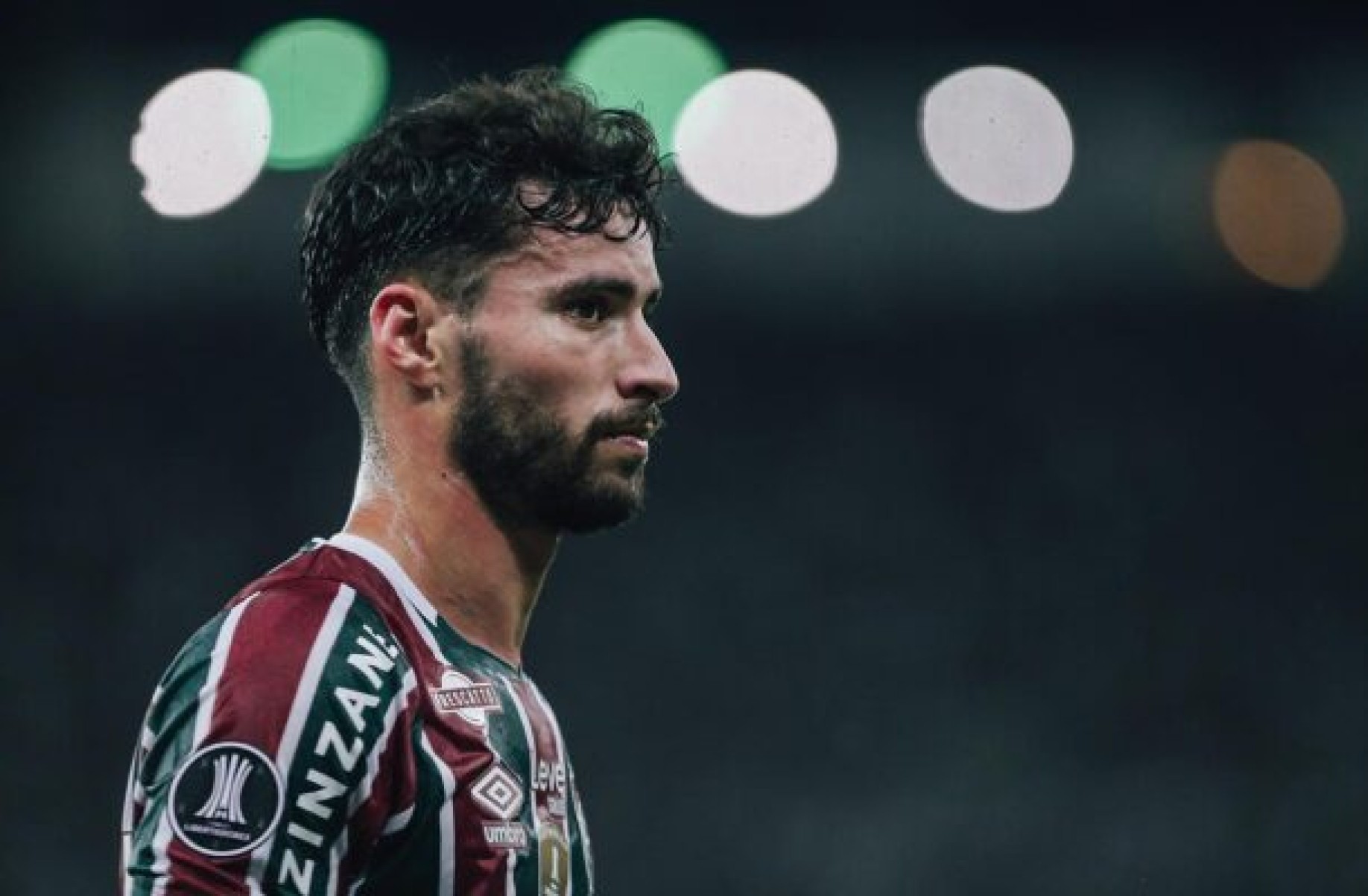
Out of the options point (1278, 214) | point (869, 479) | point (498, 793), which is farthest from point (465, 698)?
point (1278, 214)

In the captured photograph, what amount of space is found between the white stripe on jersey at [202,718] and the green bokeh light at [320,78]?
4.36 meters

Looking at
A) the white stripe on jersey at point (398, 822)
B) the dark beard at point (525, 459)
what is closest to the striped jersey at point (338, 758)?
the white stripe on jersey at point (398, 822)

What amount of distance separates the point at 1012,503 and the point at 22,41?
348cm

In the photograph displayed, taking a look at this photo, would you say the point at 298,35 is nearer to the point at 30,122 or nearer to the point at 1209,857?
the point at 30,122

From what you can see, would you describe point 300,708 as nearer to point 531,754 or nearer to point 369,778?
point 369,778

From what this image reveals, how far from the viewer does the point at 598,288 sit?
1.70 meters

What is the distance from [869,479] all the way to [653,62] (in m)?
1.49

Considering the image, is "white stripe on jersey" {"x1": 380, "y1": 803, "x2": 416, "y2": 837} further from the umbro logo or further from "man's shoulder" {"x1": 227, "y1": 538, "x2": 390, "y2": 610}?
"man's shoulder" {"x1": 227, "y1": 538, "x2": 390, "y2": 610}

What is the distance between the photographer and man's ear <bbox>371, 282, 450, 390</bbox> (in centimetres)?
169

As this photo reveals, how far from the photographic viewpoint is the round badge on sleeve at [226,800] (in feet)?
4.29

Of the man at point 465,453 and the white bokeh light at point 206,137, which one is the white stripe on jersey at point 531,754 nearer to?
the man at point 465,453

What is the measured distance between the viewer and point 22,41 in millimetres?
5773

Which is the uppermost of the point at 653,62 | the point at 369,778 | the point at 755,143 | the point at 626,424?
the point at 653,62

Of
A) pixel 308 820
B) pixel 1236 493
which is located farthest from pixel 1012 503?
pixel 308 820
